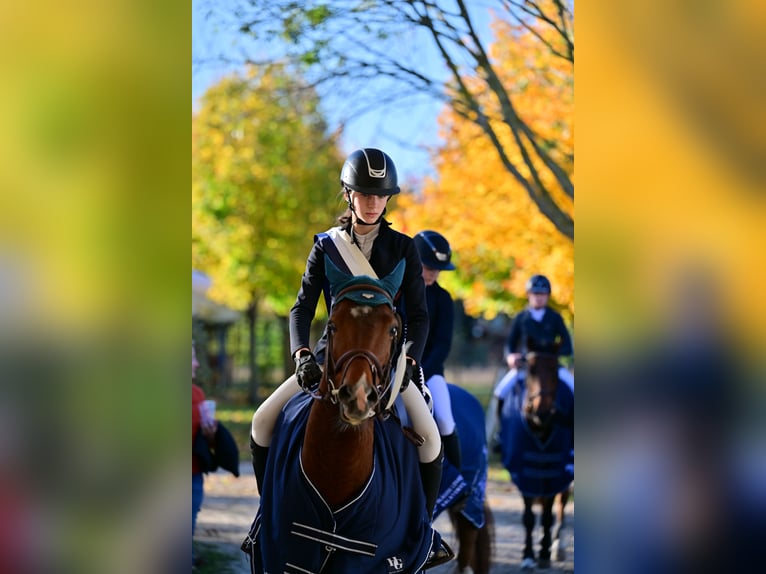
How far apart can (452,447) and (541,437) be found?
2.93 m

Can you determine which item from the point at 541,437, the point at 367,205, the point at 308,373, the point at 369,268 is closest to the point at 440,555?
the point at 308,373

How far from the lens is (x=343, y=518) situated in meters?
4.11

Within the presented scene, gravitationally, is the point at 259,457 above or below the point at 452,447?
above

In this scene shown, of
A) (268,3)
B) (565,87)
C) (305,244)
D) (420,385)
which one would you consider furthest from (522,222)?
(420,385)

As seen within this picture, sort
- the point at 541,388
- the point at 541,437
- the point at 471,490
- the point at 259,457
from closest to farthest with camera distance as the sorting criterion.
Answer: the point at 259,457
the point at 471,490
the point at 541,388
the point at 541,437

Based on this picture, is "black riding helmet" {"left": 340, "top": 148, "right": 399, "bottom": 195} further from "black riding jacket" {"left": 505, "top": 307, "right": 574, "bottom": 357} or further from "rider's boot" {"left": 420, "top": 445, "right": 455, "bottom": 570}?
"black riding jacket" {"left": 505, "top": 307, "right": 574, "bottom": 357}

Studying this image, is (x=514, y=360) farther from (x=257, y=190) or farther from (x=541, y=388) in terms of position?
(x=257, y=190)

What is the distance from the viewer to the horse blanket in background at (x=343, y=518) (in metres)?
4.10
